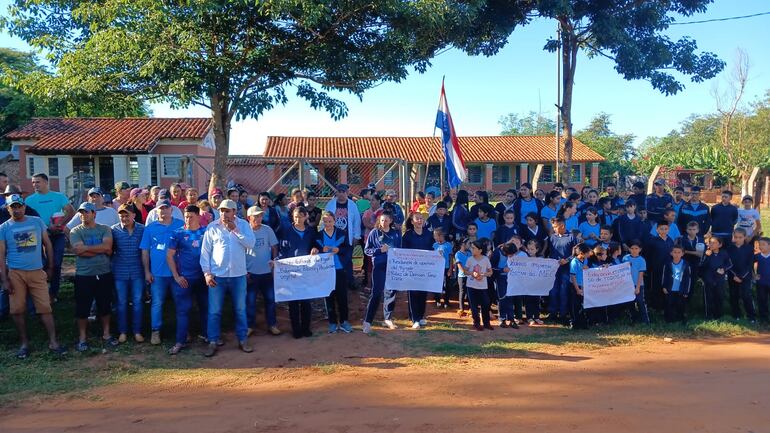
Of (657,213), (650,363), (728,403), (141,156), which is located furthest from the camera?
(141,156)

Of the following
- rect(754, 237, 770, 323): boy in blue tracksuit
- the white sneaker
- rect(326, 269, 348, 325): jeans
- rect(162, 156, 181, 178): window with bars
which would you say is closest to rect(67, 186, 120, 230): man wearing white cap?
rect(326, 269, 348, 325): jeans

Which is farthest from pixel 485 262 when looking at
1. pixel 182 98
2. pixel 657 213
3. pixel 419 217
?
pixel 182 98

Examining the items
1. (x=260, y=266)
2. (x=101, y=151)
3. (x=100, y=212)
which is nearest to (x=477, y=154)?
(x=101, y=151)

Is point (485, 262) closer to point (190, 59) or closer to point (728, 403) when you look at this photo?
point (728, 403)

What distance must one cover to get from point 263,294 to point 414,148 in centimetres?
3126

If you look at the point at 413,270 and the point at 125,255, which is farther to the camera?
the point at 413,270

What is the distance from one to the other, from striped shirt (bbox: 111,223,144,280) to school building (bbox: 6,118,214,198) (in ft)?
72.0

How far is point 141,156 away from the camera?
2861 centimetres

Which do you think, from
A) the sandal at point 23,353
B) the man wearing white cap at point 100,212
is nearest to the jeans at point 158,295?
the man wearing white cap at point 100,212

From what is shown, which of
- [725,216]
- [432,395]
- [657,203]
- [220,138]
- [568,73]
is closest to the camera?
[432,395]

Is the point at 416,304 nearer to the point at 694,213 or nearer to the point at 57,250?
the point at 694,213

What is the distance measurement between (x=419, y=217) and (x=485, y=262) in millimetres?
1147

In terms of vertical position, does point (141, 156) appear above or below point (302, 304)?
above

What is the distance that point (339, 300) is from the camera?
779 centimetres
